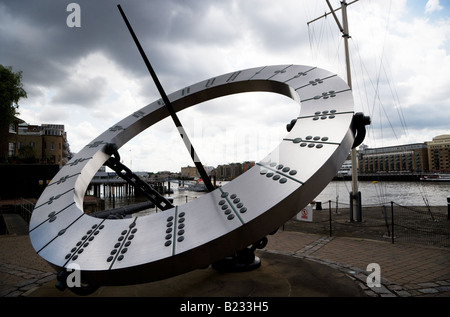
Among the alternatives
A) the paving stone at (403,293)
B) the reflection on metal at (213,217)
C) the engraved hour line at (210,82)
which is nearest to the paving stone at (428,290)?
the paving stone at (403,293)

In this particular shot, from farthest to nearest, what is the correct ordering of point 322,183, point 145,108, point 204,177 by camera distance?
point 145,108 < point 204,177 < point 322,183

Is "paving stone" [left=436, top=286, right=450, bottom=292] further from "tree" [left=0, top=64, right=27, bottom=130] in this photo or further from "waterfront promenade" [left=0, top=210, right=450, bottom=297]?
"tree" [left=0, top=64, right=27, bottom=130]

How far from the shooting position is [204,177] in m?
3.13

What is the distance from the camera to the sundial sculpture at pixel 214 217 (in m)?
2.20

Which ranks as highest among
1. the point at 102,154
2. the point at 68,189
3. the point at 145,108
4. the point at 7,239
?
the point at 145,108

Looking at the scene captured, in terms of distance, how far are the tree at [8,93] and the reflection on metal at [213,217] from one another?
2855 cm

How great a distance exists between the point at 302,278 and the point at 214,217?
208 centimetres

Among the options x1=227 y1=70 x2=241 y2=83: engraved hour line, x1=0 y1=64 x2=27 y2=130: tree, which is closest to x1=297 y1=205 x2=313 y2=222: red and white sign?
x1=227 y1=70 x2=241 y2=83: engraved hour line

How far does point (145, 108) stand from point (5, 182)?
23598 mm

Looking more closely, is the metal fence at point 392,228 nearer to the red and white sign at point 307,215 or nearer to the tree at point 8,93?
the red and white sign at point 307,215

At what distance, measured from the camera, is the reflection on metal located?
2199 mm

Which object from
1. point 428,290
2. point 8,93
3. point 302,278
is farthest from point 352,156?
point 8,93

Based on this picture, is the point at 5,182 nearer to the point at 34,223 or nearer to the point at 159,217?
the point at 34,223
